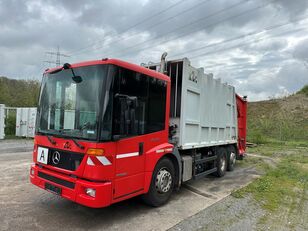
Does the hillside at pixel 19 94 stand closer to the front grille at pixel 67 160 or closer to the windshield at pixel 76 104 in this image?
the windshield at pixel 76 104

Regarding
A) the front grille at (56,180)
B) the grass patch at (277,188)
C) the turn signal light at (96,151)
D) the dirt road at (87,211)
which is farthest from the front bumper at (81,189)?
the grass patch at (277,188)

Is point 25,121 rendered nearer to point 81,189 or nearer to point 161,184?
point 161,184

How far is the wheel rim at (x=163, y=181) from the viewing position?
498cm

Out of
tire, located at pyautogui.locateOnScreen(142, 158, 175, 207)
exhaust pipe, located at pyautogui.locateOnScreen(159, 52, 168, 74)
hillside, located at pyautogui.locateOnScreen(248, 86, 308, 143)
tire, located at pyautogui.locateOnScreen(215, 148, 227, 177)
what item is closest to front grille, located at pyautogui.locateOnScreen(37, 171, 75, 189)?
tire, located at pyautogui.locateOnScreen(142, 158, 175, 207)

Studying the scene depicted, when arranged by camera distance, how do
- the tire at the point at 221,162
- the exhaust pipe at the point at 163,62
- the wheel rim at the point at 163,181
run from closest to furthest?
the wheel rim at the point at 163,181
the exhaust pipe at the point at 163,62
the tire at the point at 221,162

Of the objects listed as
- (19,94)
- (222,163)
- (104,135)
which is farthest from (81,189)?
(19,94)

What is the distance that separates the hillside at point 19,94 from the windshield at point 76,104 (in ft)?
76.7

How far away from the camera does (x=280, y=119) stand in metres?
30.2

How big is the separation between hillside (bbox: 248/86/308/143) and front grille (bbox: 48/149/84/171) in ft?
63.1

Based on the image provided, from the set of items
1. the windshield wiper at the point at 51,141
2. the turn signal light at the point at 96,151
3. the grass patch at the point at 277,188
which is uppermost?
the windshield wiper at the point at 51,141

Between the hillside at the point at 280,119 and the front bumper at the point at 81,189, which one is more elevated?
the hillside at the point at 280,119

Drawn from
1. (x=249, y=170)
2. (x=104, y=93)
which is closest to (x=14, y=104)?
(x=249, y=170)

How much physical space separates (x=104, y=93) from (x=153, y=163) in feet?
5.39

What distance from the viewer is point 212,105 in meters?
7.21
